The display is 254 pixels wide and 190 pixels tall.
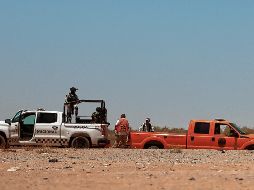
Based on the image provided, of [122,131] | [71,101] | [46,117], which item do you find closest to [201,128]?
[122,131]

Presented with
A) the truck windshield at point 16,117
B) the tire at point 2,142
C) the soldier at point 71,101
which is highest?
the soldier at point 71,101

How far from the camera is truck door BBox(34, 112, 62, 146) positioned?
974 inches

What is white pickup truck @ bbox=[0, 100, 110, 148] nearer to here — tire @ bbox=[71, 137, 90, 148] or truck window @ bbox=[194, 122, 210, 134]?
tire @ bbox=[71, 137, 90, 148]

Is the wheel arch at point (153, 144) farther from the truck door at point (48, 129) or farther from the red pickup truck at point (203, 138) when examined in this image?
the truck door at point (48, 129)

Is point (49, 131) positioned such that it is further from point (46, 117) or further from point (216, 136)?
point (216, 136)

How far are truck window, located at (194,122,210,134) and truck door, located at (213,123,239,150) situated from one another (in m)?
0.33

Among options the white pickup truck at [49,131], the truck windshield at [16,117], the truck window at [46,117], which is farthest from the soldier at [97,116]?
the truck windshield at [16,117]

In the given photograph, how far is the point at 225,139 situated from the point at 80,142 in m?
6.03

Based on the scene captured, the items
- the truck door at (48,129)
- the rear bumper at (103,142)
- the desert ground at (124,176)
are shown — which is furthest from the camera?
the rear bumper at (103,142)

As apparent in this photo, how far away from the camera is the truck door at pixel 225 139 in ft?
80.3

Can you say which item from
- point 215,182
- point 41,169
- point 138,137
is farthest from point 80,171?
point 138,137

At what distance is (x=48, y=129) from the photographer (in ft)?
81.4

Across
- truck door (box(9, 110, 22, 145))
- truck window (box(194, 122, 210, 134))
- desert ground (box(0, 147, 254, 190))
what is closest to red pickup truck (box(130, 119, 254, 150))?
truck window (box(194, 122, 210, 134))

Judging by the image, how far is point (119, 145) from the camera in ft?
85.8
